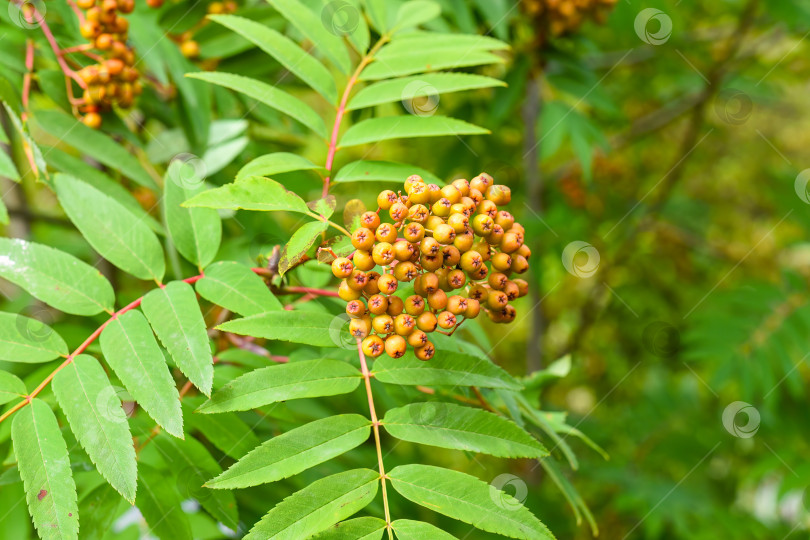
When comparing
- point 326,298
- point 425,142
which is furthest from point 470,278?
point 425,142

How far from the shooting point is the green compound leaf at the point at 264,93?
54.9 inches

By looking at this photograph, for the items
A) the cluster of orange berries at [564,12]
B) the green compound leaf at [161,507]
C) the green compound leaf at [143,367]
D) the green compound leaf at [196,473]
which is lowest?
the green compound leaf at [161,507]

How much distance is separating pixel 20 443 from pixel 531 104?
2.92m

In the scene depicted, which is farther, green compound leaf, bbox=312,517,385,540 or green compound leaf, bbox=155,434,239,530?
green compound leaf, bbox=155,434,239,530

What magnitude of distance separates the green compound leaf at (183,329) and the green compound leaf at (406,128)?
500 millimetres

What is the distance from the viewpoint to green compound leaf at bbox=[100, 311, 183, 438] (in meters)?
1.11

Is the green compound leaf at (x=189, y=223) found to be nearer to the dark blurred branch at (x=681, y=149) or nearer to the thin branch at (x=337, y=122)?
the thin branch at (x=337, y=122)

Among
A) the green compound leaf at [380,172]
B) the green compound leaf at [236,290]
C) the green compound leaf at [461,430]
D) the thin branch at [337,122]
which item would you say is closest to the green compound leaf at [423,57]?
the thin branch at [337,122]

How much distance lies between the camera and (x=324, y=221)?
3.96ft

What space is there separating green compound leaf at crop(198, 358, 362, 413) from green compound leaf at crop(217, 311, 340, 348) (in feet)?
0.15

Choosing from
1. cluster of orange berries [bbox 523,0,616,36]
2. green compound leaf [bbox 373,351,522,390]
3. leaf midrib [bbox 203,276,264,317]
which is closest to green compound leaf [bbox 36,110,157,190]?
leaf midrib [bbox 203,276,264,317]

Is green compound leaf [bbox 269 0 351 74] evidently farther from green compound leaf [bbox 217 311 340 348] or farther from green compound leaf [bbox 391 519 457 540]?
green compound leaf [bbox 391 519 457 540]

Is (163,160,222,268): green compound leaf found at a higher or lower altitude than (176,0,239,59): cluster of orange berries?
lower

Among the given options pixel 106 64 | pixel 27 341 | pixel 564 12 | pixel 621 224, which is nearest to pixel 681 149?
pixel 621 224
